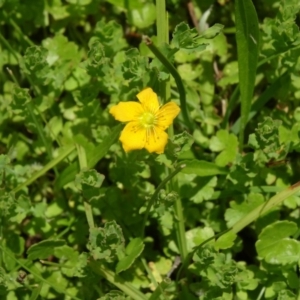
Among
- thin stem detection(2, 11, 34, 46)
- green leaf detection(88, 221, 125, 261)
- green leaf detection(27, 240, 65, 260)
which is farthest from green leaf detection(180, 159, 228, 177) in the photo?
thin stem detection(2, 11, 34, 46)

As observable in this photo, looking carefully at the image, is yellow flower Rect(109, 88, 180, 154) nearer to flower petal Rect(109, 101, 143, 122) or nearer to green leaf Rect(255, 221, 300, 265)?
flower petal Rect(109, 101, 143, 122)

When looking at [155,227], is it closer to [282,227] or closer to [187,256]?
[187,256]

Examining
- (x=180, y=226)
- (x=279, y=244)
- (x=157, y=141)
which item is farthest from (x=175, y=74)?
(x=279, y=244)

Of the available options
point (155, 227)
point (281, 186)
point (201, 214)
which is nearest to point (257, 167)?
point (281, 186)

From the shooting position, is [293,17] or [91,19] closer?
[293,17]

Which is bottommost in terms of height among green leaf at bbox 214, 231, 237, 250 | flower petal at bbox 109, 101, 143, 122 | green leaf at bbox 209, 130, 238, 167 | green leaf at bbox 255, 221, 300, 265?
green leaf at bbox 255, 221, 300, 265

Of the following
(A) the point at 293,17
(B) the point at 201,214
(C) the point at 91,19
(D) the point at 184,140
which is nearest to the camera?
(D) the point at 184,140
